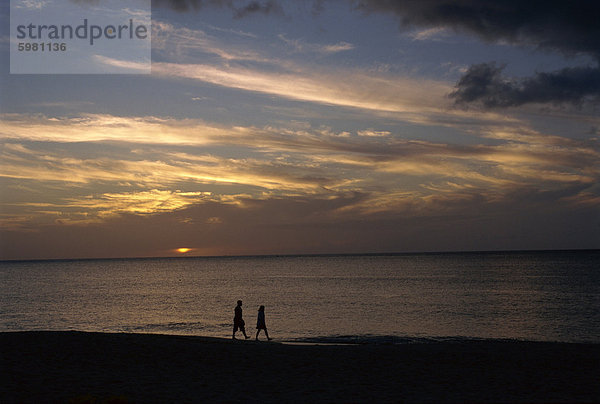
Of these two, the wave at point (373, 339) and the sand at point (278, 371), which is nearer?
the sand at point (278, 371)

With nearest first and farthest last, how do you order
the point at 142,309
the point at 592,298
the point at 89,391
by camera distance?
the point at 89,391 → the point at 142,309 → the point at 592,298

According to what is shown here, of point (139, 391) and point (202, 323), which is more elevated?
point (139, 391)

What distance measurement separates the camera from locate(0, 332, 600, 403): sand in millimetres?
12812

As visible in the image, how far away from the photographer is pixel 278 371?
15992 mm

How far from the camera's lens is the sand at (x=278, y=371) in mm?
12812

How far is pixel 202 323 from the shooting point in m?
40.4

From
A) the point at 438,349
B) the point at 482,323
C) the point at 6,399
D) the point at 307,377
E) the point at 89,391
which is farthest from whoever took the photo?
the point at 482,323

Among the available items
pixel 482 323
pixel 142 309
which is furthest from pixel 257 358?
pixel 142 309

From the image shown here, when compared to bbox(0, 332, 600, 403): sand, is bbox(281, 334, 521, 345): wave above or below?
below

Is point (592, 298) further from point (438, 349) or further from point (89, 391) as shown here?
point (89, 391)

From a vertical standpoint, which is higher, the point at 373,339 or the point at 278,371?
the point at 278,371

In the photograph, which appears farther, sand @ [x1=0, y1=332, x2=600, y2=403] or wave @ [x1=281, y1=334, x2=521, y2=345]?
wave @ [x1=281, y1=334, x2=521, y2=345]

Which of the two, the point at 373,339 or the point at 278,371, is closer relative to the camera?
the point at 278,371

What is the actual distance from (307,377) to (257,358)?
3.40 m
